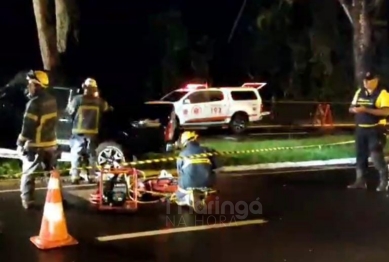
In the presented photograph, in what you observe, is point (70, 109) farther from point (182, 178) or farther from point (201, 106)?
point (201, 106)

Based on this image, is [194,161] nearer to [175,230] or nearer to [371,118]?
[175,230]

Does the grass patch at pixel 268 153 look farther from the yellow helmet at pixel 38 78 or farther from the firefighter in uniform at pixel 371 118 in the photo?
the firefighter in uniform at pixel 371 118

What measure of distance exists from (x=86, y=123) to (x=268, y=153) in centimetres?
615

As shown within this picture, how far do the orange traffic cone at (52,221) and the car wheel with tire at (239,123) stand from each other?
16.7 meters

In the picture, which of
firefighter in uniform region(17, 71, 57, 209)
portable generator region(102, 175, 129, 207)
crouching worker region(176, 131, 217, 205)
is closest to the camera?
firefighter in uniform region(17, 71, 57, 209)

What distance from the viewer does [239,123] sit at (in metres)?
26.2

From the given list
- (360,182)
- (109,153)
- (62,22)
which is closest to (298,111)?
(62,22)

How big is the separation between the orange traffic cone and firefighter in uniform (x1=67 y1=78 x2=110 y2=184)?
4.17 m

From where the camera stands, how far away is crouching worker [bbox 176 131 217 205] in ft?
35.8

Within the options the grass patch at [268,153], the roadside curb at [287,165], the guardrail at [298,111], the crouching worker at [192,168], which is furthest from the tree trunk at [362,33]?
the crouching worker at [192,168]

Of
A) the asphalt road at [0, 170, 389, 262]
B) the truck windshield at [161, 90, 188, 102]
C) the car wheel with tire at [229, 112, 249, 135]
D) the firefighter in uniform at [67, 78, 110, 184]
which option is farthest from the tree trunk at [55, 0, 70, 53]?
the asphalt road at [0, 170, 389, 262]

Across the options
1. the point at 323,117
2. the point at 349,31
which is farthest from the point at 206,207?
the point at 349,31

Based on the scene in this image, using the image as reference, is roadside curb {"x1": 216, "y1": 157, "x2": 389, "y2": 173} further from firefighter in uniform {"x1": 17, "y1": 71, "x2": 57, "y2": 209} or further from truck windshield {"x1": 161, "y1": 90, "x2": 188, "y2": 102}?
truck windshield {"x1": 161, "y1": 90, "x2": 188, "y2": 102}

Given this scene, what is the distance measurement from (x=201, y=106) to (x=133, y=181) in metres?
13.8
